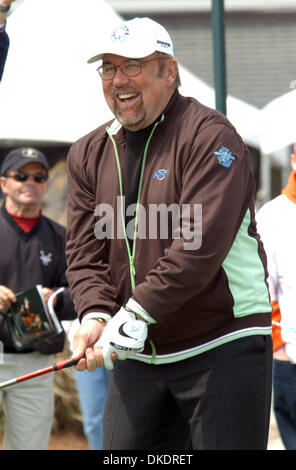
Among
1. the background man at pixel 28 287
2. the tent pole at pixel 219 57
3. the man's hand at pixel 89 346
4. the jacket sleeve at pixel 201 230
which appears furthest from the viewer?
the background man at pixel 28 287

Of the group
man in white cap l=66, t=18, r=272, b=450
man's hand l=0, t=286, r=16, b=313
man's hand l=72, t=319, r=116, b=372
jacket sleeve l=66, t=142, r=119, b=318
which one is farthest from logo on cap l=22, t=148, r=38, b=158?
man's hand l=72, t=319, r=116, b=372

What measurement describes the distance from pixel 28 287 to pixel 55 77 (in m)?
3.99

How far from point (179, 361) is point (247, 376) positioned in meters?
0.28

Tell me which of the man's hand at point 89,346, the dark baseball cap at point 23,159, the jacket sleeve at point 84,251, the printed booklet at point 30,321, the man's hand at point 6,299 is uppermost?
the dark baseball cap at point 23,159

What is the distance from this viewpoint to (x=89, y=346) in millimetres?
3676

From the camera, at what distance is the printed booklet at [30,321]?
5.36 meters

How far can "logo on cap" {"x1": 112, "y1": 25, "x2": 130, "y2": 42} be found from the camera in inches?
146

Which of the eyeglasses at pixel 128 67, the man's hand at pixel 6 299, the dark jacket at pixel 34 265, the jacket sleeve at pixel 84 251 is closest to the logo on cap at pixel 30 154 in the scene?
the dark jacket at pixel 34 265

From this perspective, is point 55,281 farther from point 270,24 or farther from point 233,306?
point 270,24

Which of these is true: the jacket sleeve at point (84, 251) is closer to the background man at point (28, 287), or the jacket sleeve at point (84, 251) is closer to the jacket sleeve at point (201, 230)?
the jacket sleeve at point (201, 230)

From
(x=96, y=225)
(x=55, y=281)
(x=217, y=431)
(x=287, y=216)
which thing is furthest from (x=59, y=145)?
(x=217, y=431)

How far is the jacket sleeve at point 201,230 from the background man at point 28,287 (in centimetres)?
222

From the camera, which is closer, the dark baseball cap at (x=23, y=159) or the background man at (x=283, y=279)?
the background man at (x=283, y=279)
